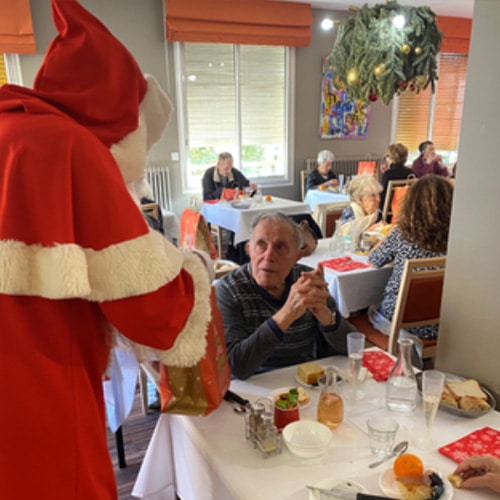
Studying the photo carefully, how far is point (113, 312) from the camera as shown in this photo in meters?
0.79

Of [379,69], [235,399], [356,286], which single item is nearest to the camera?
[235,399]

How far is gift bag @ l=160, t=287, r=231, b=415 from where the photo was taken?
1070 millimetres

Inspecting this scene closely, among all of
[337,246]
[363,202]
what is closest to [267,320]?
[337,246]

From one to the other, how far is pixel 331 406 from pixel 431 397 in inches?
9.0

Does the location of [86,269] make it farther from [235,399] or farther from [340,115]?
[340,115]

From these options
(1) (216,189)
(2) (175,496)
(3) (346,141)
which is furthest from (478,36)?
(3) (346,141)

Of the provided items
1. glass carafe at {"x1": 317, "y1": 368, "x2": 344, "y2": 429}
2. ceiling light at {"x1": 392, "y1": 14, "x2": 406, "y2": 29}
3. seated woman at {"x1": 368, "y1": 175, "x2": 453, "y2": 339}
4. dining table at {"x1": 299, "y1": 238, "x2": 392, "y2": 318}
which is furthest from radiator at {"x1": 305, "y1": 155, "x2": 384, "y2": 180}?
glass carafe at {"x1": 317, "y1": 368, "x2": 344, "y2": 429}

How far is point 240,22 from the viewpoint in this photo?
18.3ft

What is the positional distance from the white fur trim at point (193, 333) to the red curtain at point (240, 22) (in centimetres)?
508

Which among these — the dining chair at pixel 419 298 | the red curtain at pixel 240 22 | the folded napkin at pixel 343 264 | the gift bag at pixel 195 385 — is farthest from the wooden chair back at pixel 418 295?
the red curtain at pixel 240 22

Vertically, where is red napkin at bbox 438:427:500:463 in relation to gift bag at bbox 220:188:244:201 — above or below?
above

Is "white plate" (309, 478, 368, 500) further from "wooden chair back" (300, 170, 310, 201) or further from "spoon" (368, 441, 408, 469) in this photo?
"wooden chair back" (300, 170, 310, 201)

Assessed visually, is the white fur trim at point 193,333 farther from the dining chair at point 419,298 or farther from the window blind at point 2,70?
the window blind at point 2,70

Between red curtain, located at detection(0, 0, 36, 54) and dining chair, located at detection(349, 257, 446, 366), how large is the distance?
4.56 meters
